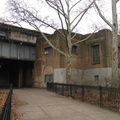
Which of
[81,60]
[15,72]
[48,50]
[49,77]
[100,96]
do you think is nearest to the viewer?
[100,96]

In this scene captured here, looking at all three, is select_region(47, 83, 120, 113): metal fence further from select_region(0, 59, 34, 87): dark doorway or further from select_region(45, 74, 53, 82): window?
select_region(0, 59, 34, 87): dark doorway

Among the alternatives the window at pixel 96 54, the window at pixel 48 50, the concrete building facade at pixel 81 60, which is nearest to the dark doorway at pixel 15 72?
the concrete building facade at pixel 81 60

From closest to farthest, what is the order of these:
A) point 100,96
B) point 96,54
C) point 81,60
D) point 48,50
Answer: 1. point 100,96
2. point 96,54
3. point 81,60
4. point 48,50

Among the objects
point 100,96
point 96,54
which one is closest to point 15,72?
point 96,54

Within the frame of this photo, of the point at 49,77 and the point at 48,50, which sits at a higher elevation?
the point at 48,50

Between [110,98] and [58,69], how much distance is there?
14221 millimetres

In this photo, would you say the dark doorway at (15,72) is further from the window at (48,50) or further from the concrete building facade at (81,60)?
the window at (48,50)

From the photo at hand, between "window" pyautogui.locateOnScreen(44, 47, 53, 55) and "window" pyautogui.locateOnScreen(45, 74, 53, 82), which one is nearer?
"window" pyautogui.locateOnScreen(45, 74, 53, 82)

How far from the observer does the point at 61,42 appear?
2412cm

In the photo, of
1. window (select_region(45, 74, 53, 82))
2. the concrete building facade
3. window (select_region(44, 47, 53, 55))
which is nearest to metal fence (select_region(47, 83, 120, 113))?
the concrete building facade

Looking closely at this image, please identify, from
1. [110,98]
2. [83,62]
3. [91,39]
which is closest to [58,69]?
[83,62]

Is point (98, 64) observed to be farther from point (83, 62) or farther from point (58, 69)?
point (58, 69)

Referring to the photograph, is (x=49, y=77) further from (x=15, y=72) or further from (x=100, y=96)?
(x=100, y=96)

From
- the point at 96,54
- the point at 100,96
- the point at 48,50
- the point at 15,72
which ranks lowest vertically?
the point at 100,96
